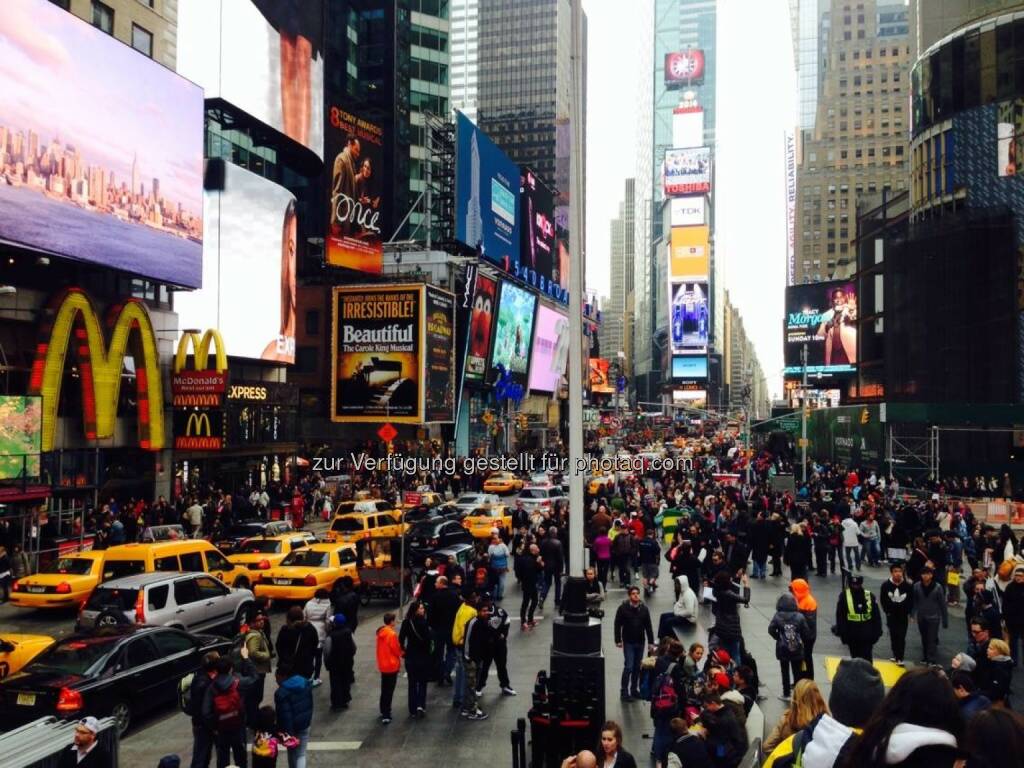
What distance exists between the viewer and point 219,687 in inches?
350

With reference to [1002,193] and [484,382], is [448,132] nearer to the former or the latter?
[484,382]

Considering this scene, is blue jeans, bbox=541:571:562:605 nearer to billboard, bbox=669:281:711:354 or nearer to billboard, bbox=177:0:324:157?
billboard, bbox=177:0:324:157

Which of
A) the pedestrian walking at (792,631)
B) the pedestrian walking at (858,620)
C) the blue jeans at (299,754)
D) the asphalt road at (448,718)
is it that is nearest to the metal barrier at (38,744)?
the blue jeans at (299,754)

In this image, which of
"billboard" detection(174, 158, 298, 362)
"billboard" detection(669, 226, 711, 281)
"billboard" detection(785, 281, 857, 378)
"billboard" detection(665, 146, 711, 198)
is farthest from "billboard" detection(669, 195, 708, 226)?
"billboard" detection(174, 158, 298, 362)

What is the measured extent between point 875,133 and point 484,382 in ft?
404

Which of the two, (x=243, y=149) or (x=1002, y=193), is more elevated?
(x=243, y=149)

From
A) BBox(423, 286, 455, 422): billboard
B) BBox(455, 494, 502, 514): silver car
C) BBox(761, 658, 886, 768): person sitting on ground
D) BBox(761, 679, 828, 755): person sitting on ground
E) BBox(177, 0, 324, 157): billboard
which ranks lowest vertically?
BBox(455, 494, 502, 514): silver car

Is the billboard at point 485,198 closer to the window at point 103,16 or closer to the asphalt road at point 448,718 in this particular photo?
the window at point 103,16

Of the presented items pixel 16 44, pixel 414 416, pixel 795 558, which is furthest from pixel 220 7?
pixel 795 558

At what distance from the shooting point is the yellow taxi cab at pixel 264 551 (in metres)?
19.5

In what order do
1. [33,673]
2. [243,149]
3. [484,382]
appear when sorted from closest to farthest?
[33,673] → [243,149] → [484,382]

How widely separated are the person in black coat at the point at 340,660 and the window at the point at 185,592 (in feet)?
13.4

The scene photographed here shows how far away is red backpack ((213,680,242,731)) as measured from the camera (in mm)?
8867

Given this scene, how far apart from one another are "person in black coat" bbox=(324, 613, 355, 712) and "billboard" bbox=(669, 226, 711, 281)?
168 m
